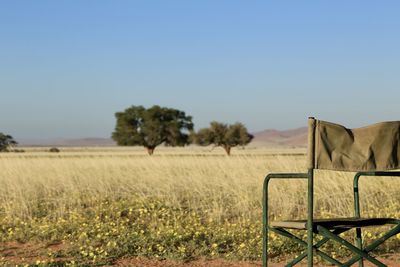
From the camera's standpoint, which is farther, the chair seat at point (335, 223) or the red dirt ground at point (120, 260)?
the red dirt ground at point (120, 260)

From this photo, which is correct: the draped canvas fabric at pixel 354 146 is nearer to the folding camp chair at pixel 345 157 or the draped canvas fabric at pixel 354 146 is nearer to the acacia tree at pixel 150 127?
the folding camp chair at pixel 345 157

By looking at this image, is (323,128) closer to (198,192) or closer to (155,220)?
(155,220)

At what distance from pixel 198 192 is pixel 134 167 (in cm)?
486

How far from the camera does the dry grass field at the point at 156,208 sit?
675cm

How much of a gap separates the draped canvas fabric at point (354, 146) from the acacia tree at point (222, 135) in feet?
200

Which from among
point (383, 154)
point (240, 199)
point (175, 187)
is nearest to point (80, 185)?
point (175, 187)

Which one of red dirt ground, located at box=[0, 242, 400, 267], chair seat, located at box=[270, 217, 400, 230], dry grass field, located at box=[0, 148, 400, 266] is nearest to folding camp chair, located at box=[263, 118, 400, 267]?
chair seat, located at box=[270, 217, 400, 230]

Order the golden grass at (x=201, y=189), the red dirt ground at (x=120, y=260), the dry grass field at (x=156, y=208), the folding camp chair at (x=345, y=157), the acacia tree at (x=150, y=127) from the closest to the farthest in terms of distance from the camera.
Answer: the folding camp chair at (x=345, y=157) < the red dirt ground at (x=120, y=260) < the dry grass field at (x=156, y=208) < the golden grass at (x=201, y=189) < the acacia tree at (x=150, y=127)

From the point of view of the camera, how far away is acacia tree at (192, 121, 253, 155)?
65.4m

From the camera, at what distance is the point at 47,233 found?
755 cm

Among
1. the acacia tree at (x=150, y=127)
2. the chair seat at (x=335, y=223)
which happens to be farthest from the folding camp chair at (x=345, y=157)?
the acacia tree at (x=150, y=127)

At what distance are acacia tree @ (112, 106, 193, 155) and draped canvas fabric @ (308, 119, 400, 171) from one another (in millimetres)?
57037

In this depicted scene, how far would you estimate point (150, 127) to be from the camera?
201ft

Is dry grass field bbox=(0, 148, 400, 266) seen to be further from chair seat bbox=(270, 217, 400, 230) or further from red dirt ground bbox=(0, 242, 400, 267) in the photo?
chair seat bbox=(270, 217, 400, 230)
